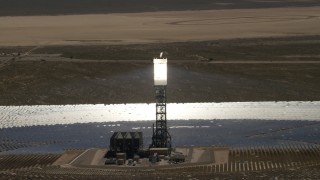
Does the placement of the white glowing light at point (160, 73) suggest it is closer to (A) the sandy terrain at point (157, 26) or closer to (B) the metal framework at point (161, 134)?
(B) the metal framework at point (161, 134)

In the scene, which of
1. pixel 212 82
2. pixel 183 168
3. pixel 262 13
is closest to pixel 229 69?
pixel 212 82

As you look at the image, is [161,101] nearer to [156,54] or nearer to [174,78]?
[174,78]

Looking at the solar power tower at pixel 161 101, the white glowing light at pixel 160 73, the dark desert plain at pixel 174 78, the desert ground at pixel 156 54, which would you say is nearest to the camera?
the dark desert plain at pixel 174 78

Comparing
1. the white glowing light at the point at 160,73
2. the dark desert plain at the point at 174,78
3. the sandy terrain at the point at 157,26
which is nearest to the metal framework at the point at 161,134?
the white glowing light at the point at 160,73

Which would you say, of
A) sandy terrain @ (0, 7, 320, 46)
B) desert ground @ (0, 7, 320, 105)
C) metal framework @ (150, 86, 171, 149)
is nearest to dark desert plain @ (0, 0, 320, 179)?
desert ground @ (0, 7, 320, 105)

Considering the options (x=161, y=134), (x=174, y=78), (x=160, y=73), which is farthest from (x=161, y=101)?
(x=174, y=78)

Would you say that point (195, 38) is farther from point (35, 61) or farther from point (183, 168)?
point (183, 168)
